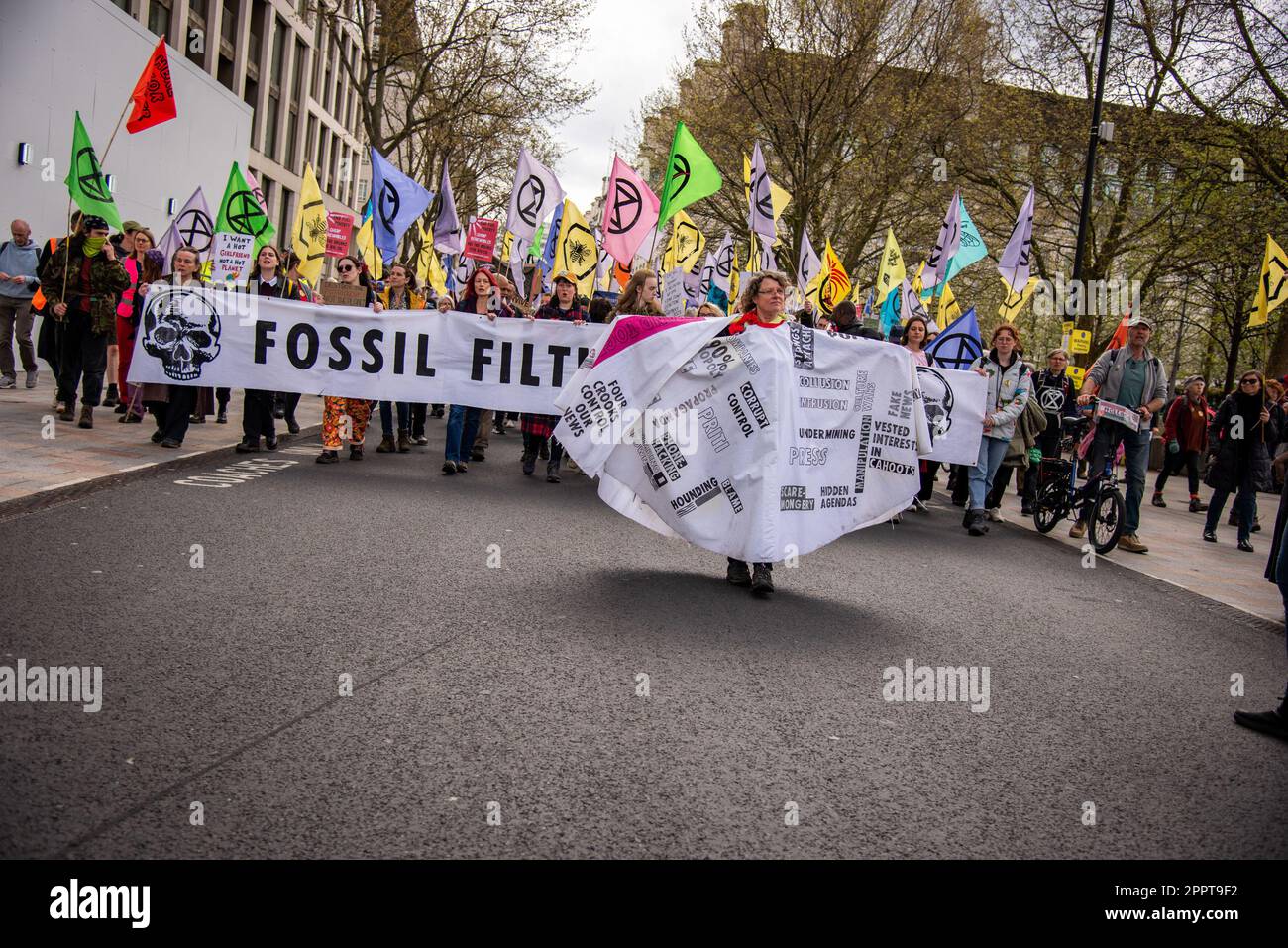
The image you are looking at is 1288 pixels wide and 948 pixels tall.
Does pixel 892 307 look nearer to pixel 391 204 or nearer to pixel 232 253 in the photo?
pixel 391 204

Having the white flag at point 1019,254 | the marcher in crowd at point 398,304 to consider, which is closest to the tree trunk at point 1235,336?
the white flag at point 1019,254

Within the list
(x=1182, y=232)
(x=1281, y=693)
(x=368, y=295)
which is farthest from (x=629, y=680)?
(x=1182, y=232)

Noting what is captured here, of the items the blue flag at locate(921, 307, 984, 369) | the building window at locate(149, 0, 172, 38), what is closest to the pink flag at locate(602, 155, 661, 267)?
the blue flag at locate(921, 307, 984, 369)

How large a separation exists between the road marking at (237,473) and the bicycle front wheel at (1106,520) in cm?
802

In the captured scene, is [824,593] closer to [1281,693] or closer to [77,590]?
[1281,693]

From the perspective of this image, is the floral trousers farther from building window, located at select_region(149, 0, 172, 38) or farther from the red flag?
building window, located at select_region(149, 0, 172, 38)

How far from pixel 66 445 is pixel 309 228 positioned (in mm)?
10700

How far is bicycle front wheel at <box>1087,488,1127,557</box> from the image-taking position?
1127 cm

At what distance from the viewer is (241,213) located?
16.9m

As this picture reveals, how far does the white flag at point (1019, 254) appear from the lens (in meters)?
18.5

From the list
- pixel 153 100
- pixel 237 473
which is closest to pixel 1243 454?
pixel 237 473

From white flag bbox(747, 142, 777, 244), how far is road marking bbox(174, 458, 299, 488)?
7986 millimetres

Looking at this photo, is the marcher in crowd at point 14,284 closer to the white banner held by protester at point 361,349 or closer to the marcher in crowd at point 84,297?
the marcher in crowd at point 84,297

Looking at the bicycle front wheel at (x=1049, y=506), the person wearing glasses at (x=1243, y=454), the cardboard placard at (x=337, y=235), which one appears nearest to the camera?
the bicycle front wheel at (x=1049, y=506)
